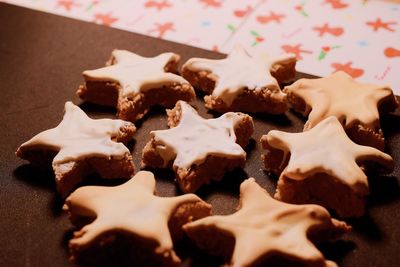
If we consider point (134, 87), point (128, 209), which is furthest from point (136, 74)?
point (128, 209)

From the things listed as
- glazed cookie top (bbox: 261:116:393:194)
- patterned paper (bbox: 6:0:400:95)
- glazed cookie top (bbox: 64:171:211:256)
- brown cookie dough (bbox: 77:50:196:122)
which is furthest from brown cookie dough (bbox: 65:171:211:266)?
patterned paper (bbox: 6:0:400:95)

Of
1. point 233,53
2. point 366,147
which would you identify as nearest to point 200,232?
point 366,147

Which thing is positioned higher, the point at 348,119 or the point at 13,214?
the point at 348,119

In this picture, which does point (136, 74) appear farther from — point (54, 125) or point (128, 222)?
point (128, 222)

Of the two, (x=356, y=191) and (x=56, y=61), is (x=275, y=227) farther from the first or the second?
(x=56, y=61)

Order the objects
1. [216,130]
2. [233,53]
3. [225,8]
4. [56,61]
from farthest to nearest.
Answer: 1. [225,8]
2. [56,61]
3. [233,53]
4. [216,130]

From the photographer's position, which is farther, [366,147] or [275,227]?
[366,147]

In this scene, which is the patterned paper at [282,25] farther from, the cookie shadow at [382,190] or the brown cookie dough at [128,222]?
the brown cookie dough at [128,222]
